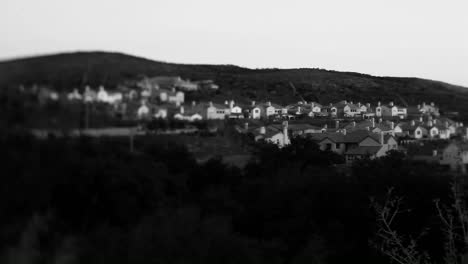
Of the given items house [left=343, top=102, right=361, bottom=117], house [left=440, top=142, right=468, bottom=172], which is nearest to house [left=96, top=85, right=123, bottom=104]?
house [left=343, top=102, right=361, bottom=117]

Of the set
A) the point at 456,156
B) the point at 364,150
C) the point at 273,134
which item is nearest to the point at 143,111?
the point at 273,134

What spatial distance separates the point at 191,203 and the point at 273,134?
3.14 m

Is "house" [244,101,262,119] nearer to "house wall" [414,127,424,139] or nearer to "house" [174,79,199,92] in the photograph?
"house" [174,79,199,92]

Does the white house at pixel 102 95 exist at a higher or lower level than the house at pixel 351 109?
higher

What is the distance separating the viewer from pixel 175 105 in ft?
18.2

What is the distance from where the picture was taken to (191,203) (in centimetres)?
859

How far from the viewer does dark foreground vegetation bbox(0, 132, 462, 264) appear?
3561 millimetres

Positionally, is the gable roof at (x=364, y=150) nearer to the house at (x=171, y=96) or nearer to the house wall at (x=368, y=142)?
the house wall at (x=368, y=142)

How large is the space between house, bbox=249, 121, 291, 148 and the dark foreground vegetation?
0.31 meters

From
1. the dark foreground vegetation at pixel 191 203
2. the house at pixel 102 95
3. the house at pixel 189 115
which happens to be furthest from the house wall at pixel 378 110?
the house at pixel 102 95

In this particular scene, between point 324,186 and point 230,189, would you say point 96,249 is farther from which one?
point 324,186

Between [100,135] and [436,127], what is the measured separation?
30.0ft

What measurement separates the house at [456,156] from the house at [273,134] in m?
3.41

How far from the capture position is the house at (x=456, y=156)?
38.2 ft
